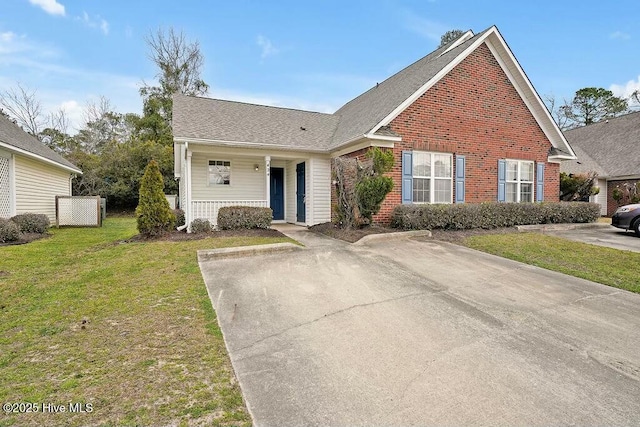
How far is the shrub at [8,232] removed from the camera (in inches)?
387

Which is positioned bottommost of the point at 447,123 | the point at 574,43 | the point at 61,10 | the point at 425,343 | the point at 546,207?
the point at 425,343

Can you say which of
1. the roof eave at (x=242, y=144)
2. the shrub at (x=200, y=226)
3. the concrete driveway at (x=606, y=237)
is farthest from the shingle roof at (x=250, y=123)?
the concrete driveway at (x=606, y=237)

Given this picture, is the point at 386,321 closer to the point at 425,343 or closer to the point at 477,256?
the point at 425,343

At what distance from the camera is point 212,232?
33.2 ft

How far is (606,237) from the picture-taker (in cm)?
1005

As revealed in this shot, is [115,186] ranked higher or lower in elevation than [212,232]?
higher

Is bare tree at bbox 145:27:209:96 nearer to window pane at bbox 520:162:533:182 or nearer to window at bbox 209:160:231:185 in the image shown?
window at bbox 209:160:231:185

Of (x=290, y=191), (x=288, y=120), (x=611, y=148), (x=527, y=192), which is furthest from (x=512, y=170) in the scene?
(x=611, y=148)

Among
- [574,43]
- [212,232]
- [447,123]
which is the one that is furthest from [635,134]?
[212,232]

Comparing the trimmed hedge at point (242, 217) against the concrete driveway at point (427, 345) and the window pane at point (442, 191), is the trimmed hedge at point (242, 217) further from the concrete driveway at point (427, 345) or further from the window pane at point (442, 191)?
the window pane at point (442, 191)

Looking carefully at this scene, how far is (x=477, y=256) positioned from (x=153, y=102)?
105 ft

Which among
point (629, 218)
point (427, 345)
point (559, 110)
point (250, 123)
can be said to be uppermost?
point (559, 110)

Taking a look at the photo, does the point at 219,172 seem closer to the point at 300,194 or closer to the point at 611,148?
the point at 300,194

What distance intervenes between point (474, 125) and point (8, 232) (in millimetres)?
15796
